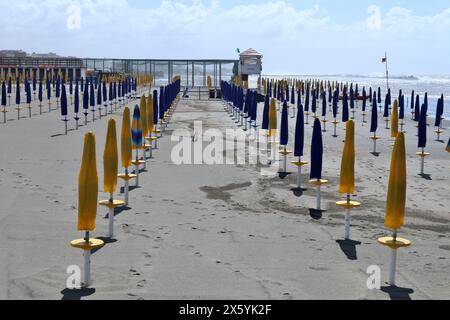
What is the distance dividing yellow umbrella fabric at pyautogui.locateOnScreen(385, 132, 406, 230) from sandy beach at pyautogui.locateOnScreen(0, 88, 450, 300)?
1.26 meters

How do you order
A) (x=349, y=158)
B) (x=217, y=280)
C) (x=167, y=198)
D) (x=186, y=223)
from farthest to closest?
(x=167, y=198) < (x=186, y=223) < (x=349, y=158) < (x=217, y=280)

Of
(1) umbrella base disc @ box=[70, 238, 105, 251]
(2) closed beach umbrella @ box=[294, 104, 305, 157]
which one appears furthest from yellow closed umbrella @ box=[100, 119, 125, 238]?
(2) closed beach umbrella @ box=[294, 104, 305, 157]

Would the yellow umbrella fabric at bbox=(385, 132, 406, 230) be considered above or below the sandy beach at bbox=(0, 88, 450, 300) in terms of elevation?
above

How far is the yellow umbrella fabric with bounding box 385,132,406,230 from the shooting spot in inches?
372

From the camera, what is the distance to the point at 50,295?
8945 mm

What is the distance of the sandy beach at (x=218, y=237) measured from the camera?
9.52 meters

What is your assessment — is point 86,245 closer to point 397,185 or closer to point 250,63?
point 397,185

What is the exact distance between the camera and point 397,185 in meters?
9.51

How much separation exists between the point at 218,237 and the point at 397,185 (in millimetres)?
4555

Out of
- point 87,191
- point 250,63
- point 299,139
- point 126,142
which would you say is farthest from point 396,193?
point 250,63

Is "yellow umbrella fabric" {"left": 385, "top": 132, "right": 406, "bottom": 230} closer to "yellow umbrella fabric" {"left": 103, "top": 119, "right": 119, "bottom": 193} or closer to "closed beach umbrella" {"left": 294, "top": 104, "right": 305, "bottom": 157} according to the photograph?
"yellow umbrella fabric" {"left": 103, "top": 119, "right": 119, "bottom": 193}

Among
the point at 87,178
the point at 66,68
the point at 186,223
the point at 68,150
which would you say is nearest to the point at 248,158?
the point at 68,150

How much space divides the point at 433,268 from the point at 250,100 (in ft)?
82.7

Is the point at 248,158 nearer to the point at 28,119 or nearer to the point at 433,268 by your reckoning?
the point at 433,268
